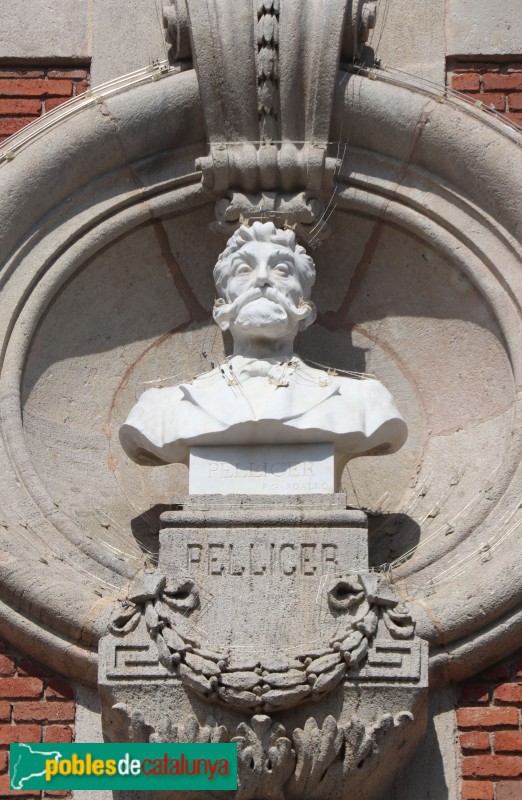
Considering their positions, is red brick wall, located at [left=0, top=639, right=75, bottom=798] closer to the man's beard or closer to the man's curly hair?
the man's beard

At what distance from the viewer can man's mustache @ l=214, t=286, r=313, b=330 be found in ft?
26.0

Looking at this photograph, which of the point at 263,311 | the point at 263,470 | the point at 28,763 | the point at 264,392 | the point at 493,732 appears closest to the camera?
the point at 28,763

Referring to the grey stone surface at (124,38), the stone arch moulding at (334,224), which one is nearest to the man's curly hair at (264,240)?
the stone arch moulding at (334,224)

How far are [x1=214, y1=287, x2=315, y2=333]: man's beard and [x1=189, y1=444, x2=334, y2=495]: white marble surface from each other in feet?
1.75

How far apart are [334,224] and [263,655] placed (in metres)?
2.40

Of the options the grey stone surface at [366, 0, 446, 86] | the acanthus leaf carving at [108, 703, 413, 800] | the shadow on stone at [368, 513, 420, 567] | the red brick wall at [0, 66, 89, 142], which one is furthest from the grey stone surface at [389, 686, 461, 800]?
the red brick wall at [0, 66, 89, 142]

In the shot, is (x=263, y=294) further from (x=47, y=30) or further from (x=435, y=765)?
(x=435, y=765)

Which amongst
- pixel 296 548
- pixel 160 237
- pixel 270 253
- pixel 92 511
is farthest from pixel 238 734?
pixel 160 237

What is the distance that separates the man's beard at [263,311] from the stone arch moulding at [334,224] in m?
0.72

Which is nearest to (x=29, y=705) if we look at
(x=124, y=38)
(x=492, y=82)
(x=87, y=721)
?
(x=87, y=721)

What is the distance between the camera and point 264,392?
772cm

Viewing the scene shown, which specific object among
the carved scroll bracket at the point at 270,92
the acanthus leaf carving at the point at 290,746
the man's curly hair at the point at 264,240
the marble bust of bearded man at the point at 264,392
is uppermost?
the carved scroll bracket at the point at 270,92

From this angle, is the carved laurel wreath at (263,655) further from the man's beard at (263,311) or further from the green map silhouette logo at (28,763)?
the man's beard at (263,311)

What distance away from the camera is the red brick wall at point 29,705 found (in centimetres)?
718
